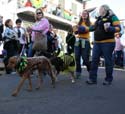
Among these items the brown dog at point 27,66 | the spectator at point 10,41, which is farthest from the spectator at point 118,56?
the brown dog at point 27,66

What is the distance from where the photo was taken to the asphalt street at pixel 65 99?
735 cm

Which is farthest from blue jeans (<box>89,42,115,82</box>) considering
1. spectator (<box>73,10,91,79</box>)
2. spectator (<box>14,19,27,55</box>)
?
spectator (<box>14,19,27,55</box>)

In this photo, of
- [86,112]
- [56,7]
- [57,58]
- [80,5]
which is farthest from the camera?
[80,5]

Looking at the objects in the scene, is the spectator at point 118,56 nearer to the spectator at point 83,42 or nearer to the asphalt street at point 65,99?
the spectator at point 83,42

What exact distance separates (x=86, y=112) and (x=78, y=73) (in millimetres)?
4833

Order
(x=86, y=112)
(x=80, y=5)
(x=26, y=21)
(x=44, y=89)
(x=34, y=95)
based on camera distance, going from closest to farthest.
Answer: (x=86, y=112) < (x=34, y=95) < (x=44, y=89) < (x=26, y=21) < (x=80, y=5)

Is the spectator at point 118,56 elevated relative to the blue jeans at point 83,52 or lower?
lower

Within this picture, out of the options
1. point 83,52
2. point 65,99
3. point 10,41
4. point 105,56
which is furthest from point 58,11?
point 65,99

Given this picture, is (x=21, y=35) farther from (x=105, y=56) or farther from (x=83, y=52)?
(x=105, y=56)

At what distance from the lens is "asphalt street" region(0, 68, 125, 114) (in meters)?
7.35

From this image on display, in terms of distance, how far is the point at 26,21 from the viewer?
35719 millimetres

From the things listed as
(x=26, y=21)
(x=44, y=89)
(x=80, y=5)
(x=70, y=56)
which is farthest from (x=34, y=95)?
(x=80, y=5)

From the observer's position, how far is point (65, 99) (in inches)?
331

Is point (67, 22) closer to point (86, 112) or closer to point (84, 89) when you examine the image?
point (84, 89)
